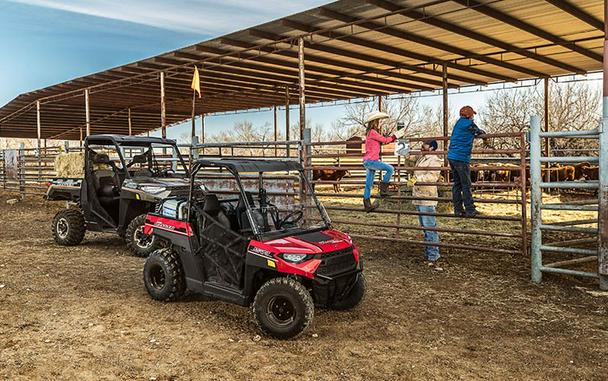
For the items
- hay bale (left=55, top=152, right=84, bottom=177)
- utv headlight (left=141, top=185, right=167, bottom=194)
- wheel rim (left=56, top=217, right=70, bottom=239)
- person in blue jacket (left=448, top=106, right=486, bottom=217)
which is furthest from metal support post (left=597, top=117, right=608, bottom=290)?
hay bale (left=55, top=152, right=84, bottom=177)

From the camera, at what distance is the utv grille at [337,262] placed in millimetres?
4785

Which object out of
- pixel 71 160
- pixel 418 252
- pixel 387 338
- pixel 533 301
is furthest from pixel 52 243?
pixel 533 301

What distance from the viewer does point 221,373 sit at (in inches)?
161

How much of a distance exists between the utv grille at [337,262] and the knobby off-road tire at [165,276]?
1.92 meters

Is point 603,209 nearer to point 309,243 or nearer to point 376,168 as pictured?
point 376,168

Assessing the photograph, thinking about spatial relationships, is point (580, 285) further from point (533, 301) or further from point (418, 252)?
point (418, 252)

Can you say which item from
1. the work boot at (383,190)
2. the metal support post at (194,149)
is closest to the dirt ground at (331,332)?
the work boot at (383,190)

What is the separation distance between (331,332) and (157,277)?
2.28 m

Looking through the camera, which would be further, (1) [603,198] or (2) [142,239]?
(2) [142,239]

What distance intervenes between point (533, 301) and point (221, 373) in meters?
3.90

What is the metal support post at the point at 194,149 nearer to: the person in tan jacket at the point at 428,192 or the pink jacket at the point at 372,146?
the pink jacket at the point at 372,146

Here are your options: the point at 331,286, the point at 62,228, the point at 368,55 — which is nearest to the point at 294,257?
the point at 331,286

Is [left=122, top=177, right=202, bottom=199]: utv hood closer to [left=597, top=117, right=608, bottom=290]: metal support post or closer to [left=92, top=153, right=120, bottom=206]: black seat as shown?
[left=92, top=153, right=120, bottom=206]: black seat

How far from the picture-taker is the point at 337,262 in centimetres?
492
